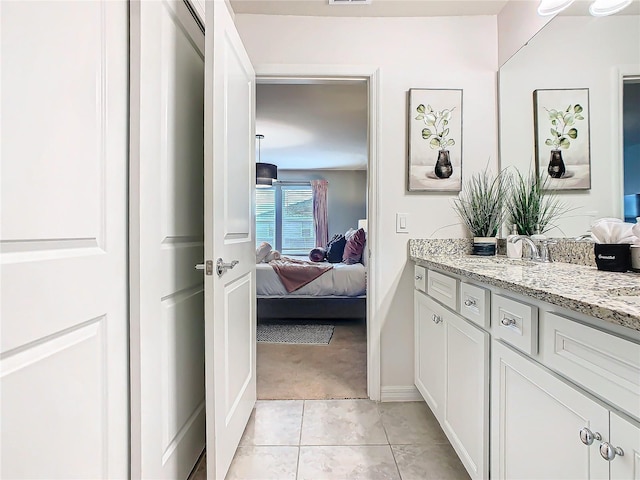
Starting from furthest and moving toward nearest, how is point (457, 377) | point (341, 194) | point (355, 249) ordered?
point (341, 194) → point (355, 249) → point (457, 377)

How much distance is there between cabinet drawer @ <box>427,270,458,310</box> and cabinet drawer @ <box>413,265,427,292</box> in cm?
6

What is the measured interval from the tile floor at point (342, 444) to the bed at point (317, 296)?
176 centimetres

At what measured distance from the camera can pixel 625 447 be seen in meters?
0.67

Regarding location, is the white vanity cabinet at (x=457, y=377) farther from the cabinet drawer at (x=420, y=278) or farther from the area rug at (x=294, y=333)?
the area rug at (x=294, y=333)

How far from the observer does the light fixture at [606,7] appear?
1.35 metres

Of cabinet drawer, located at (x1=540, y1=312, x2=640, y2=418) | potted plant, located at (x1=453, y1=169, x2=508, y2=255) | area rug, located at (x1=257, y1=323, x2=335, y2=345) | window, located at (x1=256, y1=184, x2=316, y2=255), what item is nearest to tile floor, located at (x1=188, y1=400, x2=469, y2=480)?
cabinet drawer, located at (x1=540, y1=312, x2=640, y2=418)

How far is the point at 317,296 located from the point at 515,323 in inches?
115

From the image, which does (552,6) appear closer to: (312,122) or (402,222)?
(402,222)

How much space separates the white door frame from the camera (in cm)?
207

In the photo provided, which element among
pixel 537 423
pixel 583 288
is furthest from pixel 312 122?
pixel 537 423

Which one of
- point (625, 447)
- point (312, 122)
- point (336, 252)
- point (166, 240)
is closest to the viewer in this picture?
point (625, 447)

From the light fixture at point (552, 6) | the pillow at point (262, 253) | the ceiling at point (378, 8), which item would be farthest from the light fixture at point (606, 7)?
the pillow at point (262, 253)

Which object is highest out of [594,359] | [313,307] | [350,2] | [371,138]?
[350,2]

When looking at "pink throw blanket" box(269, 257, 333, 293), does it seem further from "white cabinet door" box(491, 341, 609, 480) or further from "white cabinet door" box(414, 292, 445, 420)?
"white cabinet door" box(491, 341, 609, 480)
